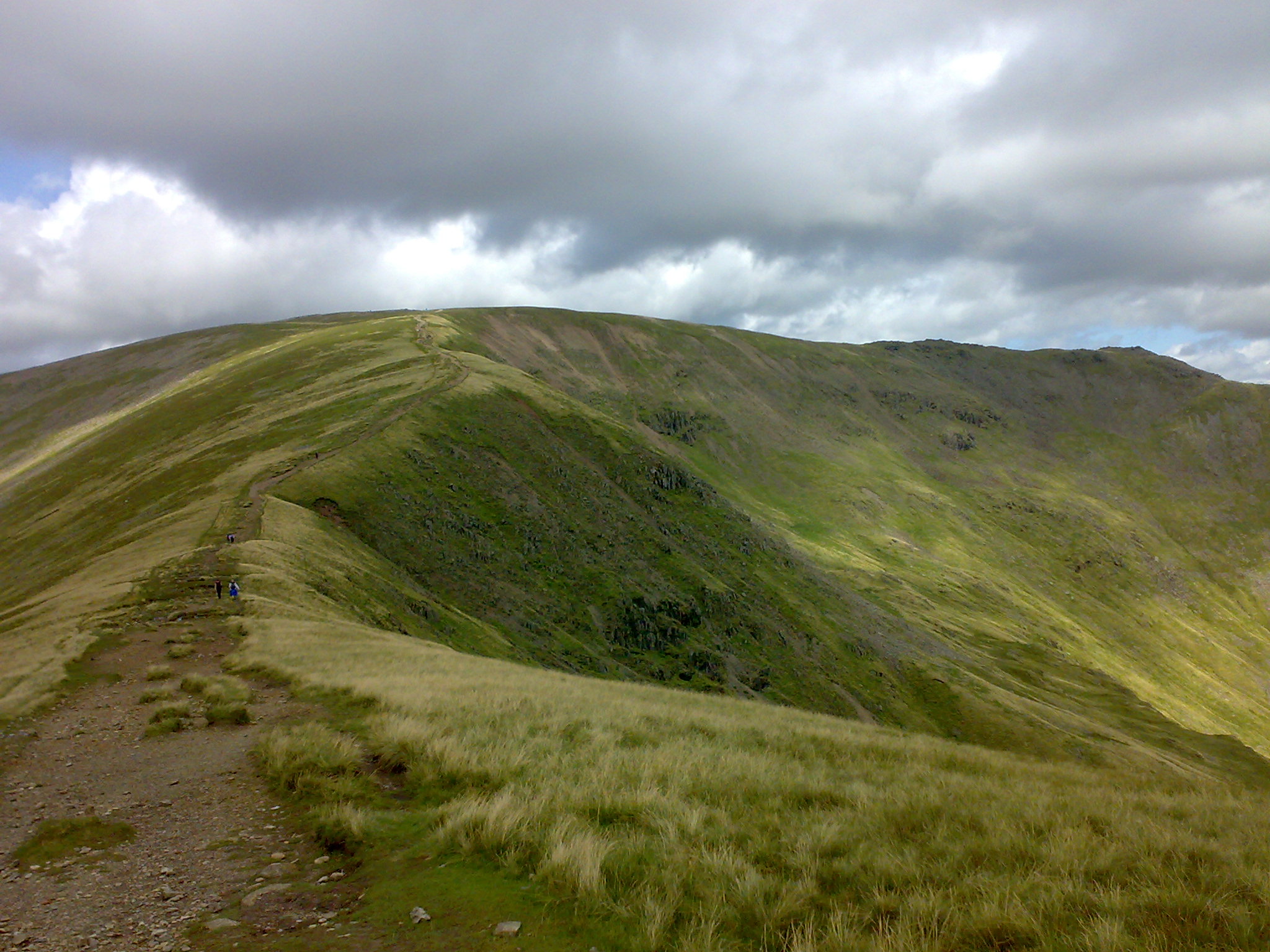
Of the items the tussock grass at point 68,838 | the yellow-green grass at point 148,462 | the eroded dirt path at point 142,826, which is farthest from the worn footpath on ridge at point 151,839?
the yellow-green grass at point 148,462

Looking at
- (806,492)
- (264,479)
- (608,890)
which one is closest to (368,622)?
(264,479)

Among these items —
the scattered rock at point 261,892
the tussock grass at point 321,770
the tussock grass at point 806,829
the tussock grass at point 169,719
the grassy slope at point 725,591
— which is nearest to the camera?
the tussock grass at point 806,829

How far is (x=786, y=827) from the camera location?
8938 millimetres

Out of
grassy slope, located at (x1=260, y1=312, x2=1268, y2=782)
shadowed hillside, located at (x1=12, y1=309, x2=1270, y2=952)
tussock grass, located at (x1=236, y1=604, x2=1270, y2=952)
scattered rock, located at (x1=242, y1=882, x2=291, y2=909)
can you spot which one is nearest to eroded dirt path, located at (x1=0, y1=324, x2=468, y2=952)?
scattered rock, located at (x1=242, y1=882, x2=291, y2=909)

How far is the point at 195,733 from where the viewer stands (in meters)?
14.4

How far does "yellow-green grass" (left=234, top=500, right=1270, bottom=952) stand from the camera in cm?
651

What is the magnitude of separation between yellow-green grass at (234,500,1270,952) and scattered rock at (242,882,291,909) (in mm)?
953

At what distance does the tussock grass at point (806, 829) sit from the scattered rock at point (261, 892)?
123 cm

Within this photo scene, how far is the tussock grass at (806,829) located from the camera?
6477 millimetres

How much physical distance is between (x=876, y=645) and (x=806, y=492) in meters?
89.4

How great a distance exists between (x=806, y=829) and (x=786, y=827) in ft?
0.84

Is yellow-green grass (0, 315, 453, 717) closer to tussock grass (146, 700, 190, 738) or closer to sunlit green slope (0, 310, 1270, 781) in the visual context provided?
sunlit green slope (0, 310, 1270, 781)

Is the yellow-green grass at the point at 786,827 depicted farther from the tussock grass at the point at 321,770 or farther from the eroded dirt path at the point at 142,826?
the eroded dirt path at the point at 142,826

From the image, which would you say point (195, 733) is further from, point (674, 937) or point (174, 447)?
point (174, 447)
